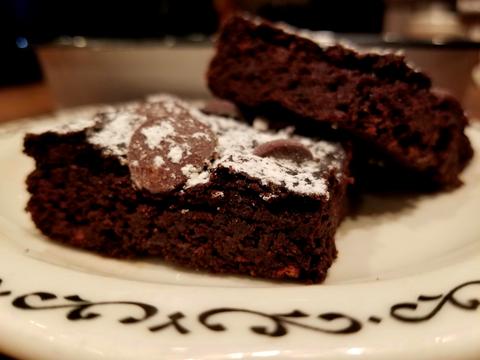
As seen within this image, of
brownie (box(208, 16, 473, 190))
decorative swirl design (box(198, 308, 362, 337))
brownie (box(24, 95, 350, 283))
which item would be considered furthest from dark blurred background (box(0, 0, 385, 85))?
decorative swirl design (box(198, 308, 362, 337))

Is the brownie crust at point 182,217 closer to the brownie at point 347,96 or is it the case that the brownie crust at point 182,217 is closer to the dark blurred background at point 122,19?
the brownie at point 347,96

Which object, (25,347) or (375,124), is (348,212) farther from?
(25,347)

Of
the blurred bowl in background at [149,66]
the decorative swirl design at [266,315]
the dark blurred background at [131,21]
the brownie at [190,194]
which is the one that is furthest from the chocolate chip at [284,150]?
the dark blurred background at [131,21]

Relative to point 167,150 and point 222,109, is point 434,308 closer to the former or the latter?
point 167,150

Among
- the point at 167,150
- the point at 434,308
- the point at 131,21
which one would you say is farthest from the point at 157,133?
the point at 131,21

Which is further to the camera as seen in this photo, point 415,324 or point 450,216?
point 450,216

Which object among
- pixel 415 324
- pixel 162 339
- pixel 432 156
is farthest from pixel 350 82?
pixel 162 339
